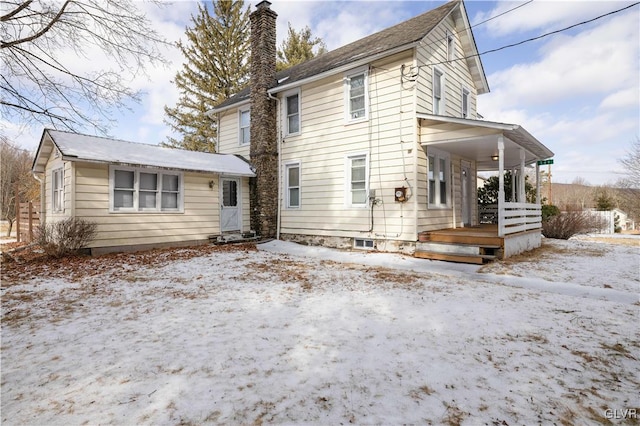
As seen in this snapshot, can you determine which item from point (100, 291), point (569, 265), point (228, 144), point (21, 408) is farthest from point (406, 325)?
point (228, 144)

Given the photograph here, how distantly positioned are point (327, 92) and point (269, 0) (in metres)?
5.21

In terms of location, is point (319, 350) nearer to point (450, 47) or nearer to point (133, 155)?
point (133, 155)

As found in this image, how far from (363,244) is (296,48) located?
923 inches

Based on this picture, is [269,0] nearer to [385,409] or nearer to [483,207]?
[483,207]

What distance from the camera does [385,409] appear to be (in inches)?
84.7

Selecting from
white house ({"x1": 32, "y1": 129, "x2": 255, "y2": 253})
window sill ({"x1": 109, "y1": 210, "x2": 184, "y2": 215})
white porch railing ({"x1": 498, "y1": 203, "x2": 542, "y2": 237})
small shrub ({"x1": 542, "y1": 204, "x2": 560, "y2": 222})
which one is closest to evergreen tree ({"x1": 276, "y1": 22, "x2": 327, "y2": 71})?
white house ({"x1": 32, "y1": 129, "x2": 255, "y2": 253})

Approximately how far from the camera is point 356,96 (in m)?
10.4

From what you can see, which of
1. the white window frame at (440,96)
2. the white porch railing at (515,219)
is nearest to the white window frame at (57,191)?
the white window frame at (440,96)

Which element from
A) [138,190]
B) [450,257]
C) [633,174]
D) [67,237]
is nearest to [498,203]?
[450,257]

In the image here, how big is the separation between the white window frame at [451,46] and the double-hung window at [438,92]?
1077mm

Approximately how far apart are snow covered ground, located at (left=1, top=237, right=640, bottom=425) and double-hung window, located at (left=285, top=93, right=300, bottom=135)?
771 centimetres

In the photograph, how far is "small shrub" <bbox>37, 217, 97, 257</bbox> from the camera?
27.7 feet

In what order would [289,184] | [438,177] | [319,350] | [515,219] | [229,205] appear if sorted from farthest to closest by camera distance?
[229,205]
[289,184]
[438,177]
[515,219]
[319,350]

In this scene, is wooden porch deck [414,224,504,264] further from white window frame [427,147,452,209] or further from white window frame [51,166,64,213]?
white window frame [51,166,64,213]
